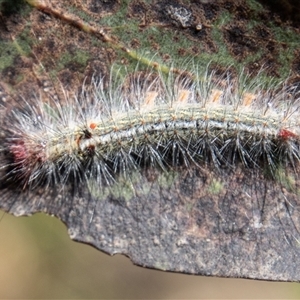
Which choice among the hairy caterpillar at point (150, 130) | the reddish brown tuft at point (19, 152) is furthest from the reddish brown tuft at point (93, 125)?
the reddish brown tuft at point (19, 152)

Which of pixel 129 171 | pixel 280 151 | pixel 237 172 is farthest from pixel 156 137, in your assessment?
pixel 280 151

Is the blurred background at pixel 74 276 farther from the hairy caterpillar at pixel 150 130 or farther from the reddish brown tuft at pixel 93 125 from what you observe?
the reddish brown tuft at pixel 93 125

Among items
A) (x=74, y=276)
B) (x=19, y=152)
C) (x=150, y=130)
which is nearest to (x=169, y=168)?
(x=150, y=130)

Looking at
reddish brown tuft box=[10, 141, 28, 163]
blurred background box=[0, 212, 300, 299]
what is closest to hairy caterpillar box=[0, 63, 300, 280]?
reddish brown tuft box=[10, 141, 28, 163]

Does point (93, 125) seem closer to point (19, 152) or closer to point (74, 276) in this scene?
point (19, 152)

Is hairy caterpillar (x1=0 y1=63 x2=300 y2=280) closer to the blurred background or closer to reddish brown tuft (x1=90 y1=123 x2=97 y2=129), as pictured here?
reddish brown tuft (x1=90 y1=123 x2=97 y2=129)

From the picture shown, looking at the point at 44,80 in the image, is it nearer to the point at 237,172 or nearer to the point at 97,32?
the point at 97,32
